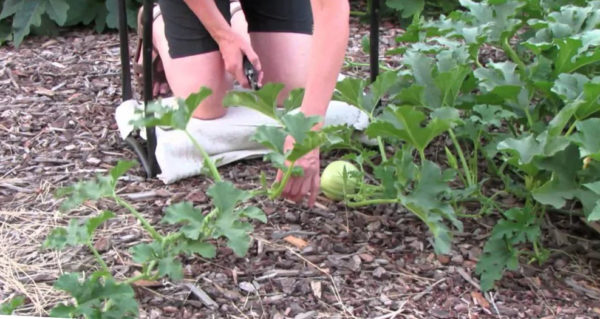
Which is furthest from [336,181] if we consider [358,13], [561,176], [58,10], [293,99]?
[58,10]

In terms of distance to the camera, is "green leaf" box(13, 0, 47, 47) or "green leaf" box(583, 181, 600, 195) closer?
"green leaf" box(583, 181, 600, 195)

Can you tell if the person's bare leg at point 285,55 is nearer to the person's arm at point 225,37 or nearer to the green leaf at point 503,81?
the person's arm at point 225,37

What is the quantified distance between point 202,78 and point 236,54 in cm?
24

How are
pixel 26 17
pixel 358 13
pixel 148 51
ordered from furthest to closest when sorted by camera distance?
pixel 358 13 < pixel 26 17 < pixel 148 51

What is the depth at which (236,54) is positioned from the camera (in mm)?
2645

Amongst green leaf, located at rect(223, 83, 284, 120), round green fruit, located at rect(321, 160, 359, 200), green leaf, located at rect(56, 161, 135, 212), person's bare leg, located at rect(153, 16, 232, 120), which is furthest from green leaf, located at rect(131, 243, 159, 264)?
person's bare leg, located at rect(153, 16, 232, 120)

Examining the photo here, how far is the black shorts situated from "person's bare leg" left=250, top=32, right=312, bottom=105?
0.09 ft

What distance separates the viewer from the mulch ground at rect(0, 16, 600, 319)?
202 cm

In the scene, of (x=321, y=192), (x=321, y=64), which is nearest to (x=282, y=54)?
(x=321, y=192)

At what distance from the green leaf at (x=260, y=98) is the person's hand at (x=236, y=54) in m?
0.57

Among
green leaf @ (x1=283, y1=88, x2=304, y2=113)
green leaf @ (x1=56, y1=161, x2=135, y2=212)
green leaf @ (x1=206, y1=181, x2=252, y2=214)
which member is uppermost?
green leaf @ (x1=283, y1=88, x2=304, y2=113)

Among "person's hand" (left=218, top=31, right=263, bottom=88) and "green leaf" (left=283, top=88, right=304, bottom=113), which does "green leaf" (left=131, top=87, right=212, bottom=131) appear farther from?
"person's hand" (left=218, top=31, right=263, bottom=88)

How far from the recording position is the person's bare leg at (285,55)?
301 centimetres

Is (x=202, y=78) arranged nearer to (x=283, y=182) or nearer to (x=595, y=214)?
(x=283, y=182)
